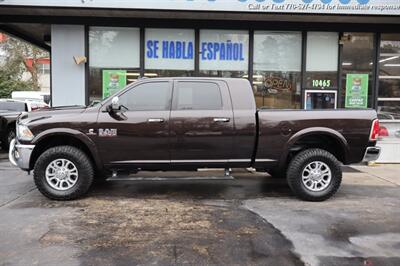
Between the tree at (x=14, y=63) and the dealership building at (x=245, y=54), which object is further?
the tree at (x=14, y=63)

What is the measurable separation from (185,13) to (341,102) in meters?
4.80

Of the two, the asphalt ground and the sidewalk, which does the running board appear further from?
the sidewalk

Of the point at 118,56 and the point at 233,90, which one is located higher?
the point at 118,56

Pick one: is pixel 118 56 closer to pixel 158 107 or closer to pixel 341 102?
pixel 158 107

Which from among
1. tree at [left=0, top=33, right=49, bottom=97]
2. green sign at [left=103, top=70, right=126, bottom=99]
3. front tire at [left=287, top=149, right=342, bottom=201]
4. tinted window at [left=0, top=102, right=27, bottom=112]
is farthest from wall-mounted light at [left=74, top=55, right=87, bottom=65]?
tree at [left=0, top=33, right=49, bottom=97]

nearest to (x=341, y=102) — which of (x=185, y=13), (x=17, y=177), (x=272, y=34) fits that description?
(x=272, y=34)

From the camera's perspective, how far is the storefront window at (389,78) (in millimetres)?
12617

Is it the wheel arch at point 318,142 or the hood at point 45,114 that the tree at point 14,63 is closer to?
the hood at point 45,114

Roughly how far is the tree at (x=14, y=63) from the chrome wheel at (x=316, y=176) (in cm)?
4068

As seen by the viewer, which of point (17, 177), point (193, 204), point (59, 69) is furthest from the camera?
point (59, 69)

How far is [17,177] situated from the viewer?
31.6ft

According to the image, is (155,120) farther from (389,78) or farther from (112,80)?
(389,78)

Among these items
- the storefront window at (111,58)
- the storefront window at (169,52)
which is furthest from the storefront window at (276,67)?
the storefront window at (111,58)

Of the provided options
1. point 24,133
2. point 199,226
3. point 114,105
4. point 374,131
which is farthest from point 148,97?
point 374,131
